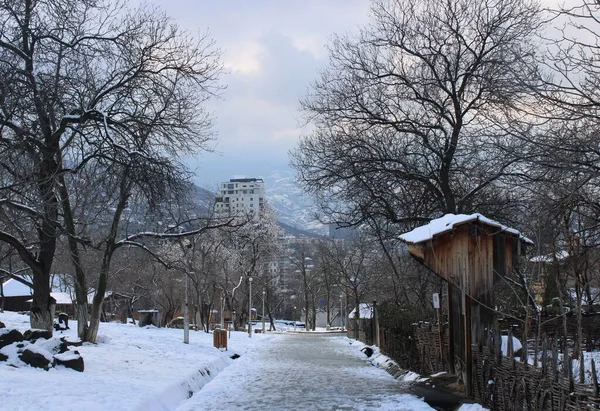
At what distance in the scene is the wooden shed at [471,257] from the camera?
1165cm

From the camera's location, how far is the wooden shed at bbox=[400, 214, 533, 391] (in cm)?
1165

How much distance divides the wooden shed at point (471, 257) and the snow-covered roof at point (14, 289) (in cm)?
5293

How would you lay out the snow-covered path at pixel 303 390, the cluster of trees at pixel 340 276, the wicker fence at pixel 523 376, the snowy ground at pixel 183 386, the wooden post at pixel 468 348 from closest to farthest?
the wicker fence at pixel 523 376, the snowy ground at pixel 183 386, the wooden post at pixel 468 348, the snow-covered path at pixel 303 390, the cluster of trees at pixel 340 276

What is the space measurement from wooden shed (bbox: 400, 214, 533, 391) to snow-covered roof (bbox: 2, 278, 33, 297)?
5293cm

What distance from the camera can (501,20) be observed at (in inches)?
638

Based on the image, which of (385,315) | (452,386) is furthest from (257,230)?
(452,386)

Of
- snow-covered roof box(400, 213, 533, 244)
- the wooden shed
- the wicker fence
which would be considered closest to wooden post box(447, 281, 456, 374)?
the wicker fence

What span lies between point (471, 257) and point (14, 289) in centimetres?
5510

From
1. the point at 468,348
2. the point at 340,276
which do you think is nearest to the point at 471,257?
the point at 468,348

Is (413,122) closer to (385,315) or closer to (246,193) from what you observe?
(385,315)

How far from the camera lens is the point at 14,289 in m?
58.0

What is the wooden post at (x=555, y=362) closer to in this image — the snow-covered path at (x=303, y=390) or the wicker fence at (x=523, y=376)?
the wicker fence at (x=523, y=376)

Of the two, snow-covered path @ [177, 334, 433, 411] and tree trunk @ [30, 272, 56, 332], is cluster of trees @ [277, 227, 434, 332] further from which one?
tree trunk @ [30, 272, 56, 332]

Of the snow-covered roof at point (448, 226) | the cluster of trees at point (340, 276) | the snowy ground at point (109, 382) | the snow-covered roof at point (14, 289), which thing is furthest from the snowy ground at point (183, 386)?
the snow-covered roof at point (14, 289)
